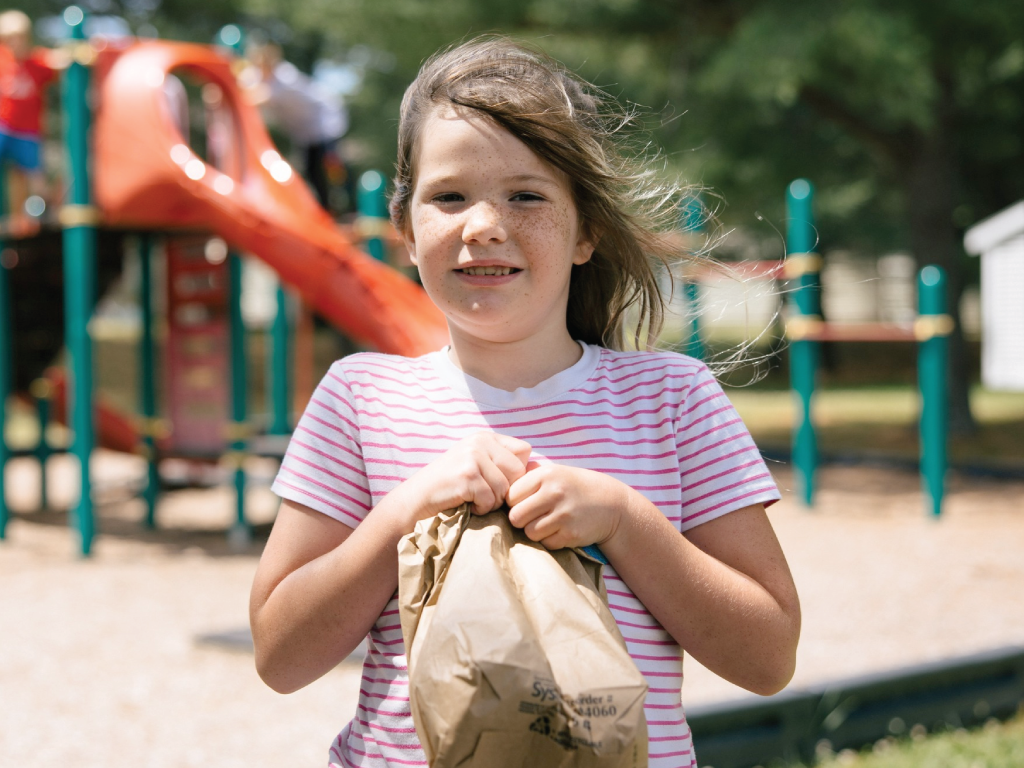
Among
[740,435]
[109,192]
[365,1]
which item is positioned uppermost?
[365,1]

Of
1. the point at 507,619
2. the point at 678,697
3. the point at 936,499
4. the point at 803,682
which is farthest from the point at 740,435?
the point at 936,499

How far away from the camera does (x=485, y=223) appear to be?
1.34 m

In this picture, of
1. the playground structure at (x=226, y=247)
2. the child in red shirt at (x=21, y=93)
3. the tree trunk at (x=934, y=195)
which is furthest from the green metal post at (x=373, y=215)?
the tree trunk at (x=934, y=195)

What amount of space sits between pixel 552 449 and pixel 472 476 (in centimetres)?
22

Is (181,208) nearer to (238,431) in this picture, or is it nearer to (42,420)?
(238,431)

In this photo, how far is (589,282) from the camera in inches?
64.4

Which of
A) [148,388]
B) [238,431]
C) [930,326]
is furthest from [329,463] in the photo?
[148,388]

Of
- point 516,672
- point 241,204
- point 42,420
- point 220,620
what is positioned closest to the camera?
point 516,672

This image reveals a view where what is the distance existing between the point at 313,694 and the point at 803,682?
183 cm

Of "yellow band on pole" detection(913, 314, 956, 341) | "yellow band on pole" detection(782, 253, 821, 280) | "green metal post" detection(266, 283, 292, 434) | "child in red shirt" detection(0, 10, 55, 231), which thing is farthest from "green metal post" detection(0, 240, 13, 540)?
"yellow band on pole" detection(913, 314, 956, 341)

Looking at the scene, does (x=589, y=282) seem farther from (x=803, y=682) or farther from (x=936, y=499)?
(x=936, y=499)

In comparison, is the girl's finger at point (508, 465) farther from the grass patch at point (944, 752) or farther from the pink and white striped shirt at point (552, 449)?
the grass patch at point (944, 752)

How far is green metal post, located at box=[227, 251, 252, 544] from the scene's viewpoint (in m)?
7.42

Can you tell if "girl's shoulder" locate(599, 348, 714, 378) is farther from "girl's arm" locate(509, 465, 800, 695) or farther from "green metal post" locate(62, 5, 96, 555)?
"green metal post" locate(62, 5, 96, 555)
